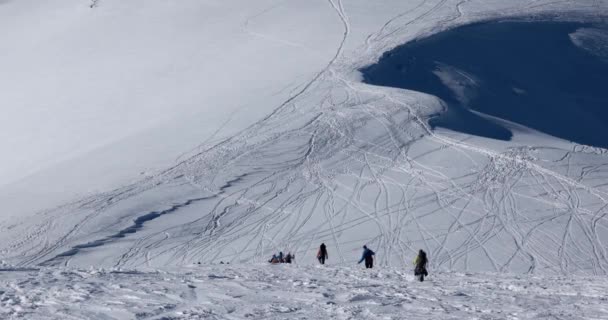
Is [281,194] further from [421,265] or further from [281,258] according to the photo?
[421,265]

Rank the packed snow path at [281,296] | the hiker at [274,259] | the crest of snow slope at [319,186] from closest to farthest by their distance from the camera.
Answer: the packed snow path at [281,296]
the hiker at [274,259]
the crest of snow slope at [319,186]

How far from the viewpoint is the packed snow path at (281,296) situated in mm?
16031

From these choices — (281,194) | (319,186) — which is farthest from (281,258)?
(319,186)

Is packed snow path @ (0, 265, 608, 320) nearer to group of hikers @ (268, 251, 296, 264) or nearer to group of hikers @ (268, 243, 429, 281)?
group of hikers @ (268, 243, 429, 281)

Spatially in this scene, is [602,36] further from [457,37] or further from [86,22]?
[86,22]

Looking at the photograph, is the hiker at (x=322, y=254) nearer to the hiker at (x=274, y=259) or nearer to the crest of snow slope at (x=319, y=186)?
the hiker at (x=274, y=259)

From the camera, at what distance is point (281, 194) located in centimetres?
3303

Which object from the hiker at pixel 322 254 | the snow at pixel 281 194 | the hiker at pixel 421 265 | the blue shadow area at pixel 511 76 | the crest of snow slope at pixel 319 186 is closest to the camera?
the snow at pixel 281 194

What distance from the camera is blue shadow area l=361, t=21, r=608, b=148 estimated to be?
4244 centimetres

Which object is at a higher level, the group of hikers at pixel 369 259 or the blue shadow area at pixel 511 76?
the blue shadow area at pixel 511 76

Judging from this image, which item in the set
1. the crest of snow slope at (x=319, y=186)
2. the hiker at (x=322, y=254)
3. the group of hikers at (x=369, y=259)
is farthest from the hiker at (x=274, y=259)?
the crest of snow slope at (x=319, y=186)

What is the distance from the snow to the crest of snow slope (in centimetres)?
9

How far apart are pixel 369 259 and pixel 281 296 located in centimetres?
725

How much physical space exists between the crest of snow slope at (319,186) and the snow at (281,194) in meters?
0.09
